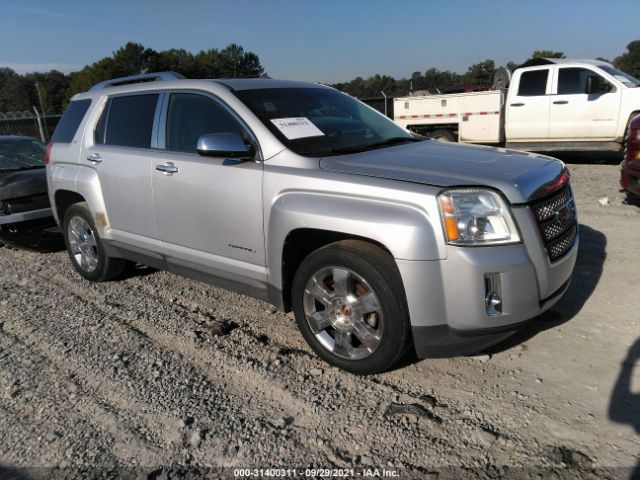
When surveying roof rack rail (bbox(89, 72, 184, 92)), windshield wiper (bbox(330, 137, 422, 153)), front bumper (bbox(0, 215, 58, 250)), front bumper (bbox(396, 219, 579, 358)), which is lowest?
front bumper (bbox(0, 215, 58, 250))

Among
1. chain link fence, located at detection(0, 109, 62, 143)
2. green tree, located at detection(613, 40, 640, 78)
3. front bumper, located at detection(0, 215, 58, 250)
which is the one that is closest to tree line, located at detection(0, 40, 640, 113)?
green tree, located at detection(613, 40, 640, 78)

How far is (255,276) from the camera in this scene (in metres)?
3.49

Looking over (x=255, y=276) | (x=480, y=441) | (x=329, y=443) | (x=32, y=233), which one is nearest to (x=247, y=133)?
(x=255, y=276)

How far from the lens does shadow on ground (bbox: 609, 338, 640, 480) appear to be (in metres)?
2.56

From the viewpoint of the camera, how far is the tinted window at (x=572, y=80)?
10461mm

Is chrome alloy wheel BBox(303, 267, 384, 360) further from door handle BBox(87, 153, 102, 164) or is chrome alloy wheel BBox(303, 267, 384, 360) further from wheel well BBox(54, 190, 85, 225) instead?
Result: wheel well BBox(54, 190, 85, 225)

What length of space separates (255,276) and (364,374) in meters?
1.00

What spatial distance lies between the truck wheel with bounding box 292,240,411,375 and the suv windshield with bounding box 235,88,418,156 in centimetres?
80

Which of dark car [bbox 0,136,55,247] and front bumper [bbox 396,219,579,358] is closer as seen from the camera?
front bumper [bbox 396,219,579,358]

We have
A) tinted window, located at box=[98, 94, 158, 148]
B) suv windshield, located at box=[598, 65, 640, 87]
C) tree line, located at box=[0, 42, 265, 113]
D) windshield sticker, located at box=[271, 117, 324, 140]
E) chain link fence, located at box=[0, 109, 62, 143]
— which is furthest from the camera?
tree line, located at box=[0, 42, 265, 113]

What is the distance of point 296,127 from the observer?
352cm

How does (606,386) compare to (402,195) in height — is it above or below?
below

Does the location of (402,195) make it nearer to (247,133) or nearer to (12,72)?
(247,133)

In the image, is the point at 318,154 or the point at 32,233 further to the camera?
the point at 32,233
